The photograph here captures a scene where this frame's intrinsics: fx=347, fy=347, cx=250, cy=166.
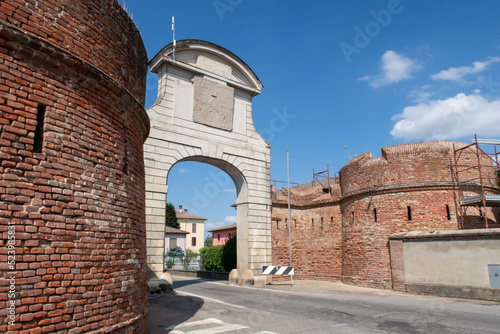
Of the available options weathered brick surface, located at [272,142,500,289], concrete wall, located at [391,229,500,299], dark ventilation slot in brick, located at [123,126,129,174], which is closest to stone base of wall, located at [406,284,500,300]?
concrete wall, located at [391,229,500,299]

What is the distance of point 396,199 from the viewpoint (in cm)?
1633

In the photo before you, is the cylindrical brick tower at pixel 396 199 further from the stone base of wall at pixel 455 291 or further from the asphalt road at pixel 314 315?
the asphalt road at pixel 314 315

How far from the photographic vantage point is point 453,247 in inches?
535

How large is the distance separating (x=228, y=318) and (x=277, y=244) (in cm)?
1265

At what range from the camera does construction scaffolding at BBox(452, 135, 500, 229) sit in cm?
1530

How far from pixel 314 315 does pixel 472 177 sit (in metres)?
11.4

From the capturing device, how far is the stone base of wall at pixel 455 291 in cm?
1230

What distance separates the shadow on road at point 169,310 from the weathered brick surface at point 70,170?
7.65 feet

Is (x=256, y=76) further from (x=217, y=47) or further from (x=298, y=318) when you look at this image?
(x=298, y=318)

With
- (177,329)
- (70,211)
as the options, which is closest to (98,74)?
(70,211)

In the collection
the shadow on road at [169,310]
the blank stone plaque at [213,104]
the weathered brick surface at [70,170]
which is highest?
the blank stone plaque at [213,104]

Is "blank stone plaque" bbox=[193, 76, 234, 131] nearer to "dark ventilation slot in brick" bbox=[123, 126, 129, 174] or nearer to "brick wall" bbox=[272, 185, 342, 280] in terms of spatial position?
"brick wall" bbox=[272, 185, 342, 280]

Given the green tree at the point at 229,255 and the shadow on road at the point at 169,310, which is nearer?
the shadow on road at the point at 169,310

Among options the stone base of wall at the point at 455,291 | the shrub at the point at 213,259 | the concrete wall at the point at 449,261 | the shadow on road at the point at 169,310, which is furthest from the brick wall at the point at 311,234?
the shadow on road at the point at 169,310
